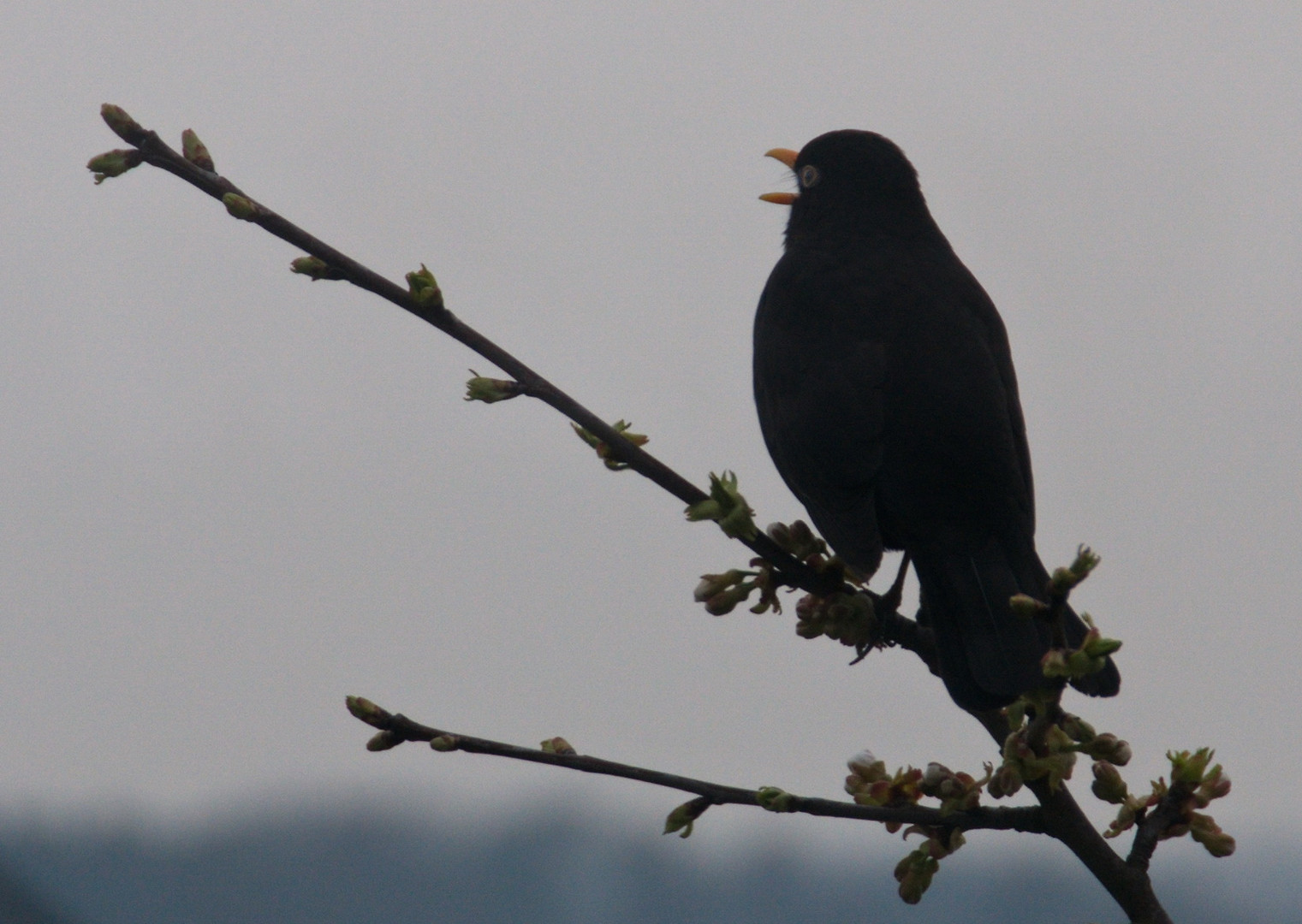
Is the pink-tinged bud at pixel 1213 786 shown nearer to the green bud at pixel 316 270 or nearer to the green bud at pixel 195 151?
the green bud at pixel 316 270

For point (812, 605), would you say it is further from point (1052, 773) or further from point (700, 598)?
point (1052, 773)

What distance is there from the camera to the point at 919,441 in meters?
3.46

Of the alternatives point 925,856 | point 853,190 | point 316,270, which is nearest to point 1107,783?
point 925,856

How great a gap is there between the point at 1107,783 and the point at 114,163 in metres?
2.11

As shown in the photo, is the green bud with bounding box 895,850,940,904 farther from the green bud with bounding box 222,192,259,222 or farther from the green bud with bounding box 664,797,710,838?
the green bud with bounding box 222,192,259,222

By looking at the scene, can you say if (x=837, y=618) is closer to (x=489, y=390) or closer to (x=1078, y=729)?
(x=1078, y=729)

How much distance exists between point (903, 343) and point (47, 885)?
4085mm

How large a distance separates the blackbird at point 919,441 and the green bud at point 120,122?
73.3 inches

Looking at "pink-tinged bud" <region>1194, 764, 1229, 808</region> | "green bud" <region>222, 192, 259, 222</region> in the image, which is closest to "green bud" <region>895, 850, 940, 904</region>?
"pink-tinged bud" <region>1194, 764, 1229, 808</region>

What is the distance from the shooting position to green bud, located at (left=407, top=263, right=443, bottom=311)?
234 centimetres

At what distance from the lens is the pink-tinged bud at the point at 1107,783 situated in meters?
2.36

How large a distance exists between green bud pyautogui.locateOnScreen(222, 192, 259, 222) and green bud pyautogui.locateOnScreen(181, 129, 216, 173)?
0.49 ft

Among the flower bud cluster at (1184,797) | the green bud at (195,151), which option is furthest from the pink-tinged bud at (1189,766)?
the green bud at (195,151)

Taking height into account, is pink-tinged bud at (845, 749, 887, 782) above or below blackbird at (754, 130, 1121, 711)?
below
